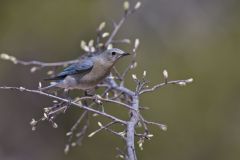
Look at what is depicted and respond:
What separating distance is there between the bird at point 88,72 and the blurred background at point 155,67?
158cm

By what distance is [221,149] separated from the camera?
4938 millimetres

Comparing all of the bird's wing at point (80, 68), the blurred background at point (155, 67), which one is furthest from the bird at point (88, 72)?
the blurred background at point (155, 67)

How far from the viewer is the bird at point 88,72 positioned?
3084 mm

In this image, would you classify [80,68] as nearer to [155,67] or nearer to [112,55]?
[112,55]

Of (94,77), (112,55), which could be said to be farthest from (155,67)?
(94,77)

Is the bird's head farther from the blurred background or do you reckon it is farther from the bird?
the blurred background

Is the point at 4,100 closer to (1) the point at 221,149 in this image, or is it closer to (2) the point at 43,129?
(2) the point at 43,129

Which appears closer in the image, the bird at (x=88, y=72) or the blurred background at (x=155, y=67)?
the bird at (x=88, y=72)

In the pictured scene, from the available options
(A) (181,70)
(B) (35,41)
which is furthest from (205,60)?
(B) (35,41)

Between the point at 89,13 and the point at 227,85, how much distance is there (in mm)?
1260

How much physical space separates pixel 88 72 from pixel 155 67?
5.85ft

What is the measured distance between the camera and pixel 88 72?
3.17m

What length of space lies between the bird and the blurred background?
1580 millimetres

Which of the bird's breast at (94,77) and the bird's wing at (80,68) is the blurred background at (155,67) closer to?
the bird's wing at (80,68)
